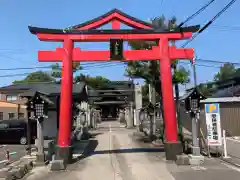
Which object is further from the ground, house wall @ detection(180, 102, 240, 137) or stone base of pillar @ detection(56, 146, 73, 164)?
house wall @ detection(180, 102, 240, 137)

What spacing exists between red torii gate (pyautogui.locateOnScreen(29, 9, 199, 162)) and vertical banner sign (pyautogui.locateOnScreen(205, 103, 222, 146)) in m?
1.76

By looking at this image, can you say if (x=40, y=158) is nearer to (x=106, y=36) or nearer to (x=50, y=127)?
(x=106, y=36)

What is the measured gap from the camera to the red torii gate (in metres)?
13.8

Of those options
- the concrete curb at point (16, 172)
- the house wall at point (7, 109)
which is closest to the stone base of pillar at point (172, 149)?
the concrete curb at point (16, 172)

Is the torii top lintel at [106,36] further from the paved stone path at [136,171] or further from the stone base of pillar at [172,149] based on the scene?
the paved stone path at [136,171]

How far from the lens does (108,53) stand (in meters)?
14.4

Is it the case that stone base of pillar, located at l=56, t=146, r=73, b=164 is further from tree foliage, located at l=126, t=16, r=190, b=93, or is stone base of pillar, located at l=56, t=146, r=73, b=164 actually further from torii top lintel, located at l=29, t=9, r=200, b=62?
tree foliage, located at l=126, t=16, r=190, b=93

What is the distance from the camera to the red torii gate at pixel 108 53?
45.2 ft

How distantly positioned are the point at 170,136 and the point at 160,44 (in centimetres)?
414

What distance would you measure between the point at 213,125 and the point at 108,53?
5848mm

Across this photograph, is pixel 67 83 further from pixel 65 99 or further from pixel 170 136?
pixel 170 136

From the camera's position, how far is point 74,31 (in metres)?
14.3

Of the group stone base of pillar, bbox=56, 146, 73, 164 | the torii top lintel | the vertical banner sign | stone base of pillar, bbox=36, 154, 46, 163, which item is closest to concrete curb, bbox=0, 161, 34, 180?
stone base of pillar, bbox=36, 154, 46, 163

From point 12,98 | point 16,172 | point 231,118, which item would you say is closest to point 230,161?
point 16,172
